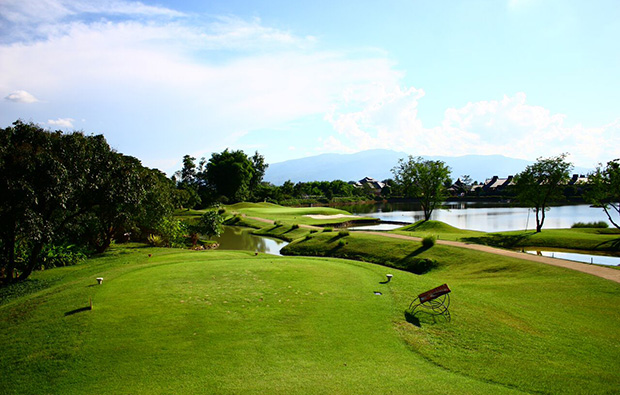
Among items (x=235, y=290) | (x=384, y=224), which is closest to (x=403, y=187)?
(x=384, y=224)

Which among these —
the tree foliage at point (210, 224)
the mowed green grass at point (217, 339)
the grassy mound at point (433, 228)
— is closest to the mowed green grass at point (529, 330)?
the mowed green grass at point (217, 339)

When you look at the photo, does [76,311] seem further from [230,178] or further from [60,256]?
[230,178]

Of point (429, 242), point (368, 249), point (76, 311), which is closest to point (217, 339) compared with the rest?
point (76, 311)

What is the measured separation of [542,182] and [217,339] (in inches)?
1646

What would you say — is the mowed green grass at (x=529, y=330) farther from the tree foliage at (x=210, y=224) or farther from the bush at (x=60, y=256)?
the tree foliage at (x=210, y=224)

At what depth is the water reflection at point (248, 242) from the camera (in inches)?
1526

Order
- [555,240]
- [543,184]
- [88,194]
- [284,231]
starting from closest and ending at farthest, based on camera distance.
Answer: [88,194] → [555,240] → [543,184] → [284,231]

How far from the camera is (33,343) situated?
10.1 metres

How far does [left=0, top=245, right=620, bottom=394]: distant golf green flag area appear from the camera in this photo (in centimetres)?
834

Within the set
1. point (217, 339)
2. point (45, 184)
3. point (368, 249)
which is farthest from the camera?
point (368, 249)

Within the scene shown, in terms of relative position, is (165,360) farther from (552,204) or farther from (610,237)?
(552,204)

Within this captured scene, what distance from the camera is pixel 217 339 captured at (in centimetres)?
1010

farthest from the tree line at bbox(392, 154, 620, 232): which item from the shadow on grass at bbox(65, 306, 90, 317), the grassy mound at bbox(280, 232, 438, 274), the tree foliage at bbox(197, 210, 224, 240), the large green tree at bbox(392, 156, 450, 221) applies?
the shadow on grass at bbox(65, 306, 90, 317)

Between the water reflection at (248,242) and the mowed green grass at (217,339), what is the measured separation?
21.6 m
